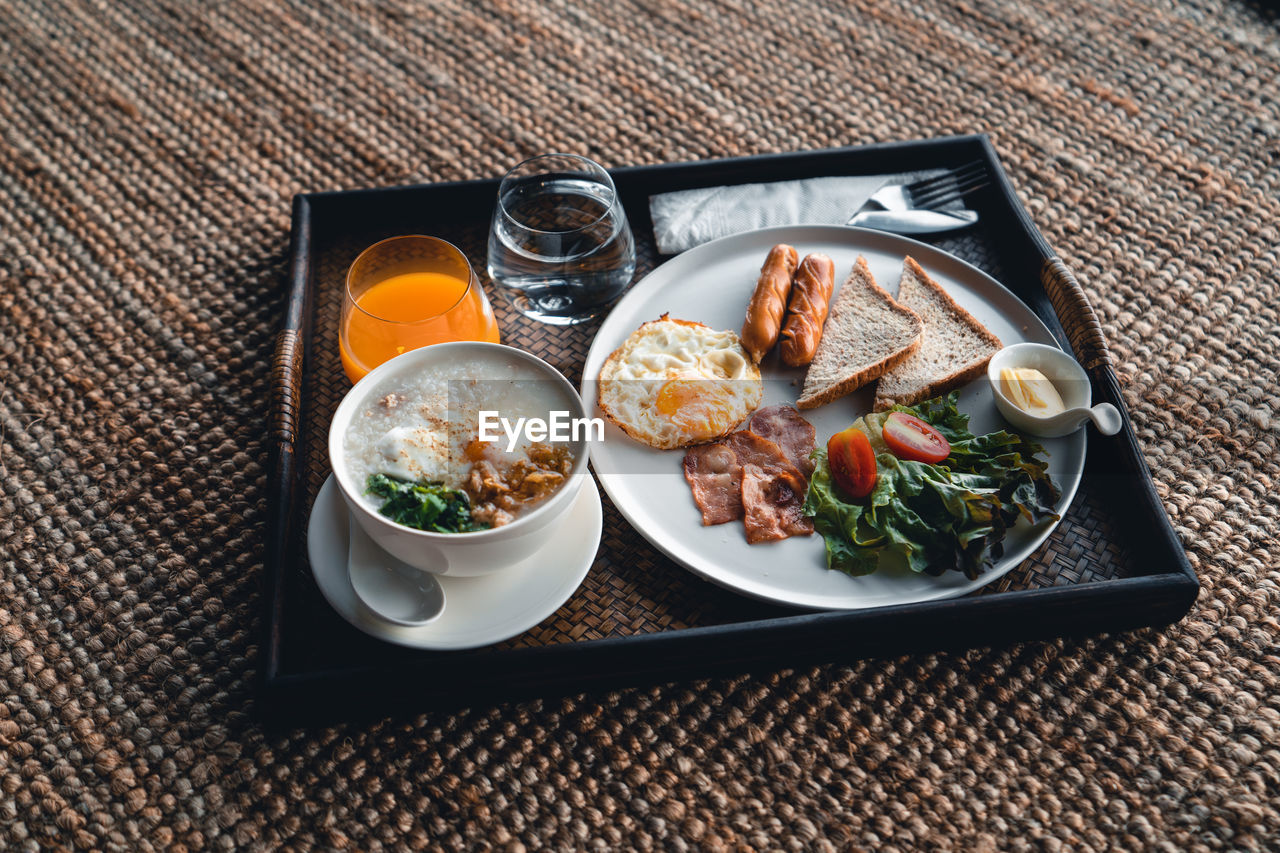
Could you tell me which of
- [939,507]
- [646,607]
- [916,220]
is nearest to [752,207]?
[916,220]

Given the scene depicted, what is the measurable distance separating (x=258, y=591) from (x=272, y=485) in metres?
0.20

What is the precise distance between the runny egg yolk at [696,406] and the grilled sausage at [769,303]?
0.48 ft

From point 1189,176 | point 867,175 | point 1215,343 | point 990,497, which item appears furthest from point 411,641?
point 1189,176

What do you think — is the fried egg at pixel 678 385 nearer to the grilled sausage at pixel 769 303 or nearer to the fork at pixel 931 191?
the grilled sausage at pixel 769 303

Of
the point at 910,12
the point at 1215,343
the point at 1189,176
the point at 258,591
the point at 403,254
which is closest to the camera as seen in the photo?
the point at 258,591

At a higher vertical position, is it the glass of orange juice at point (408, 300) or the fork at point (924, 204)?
the fork at point (924, 204)

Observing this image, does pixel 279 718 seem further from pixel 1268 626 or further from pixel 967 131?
pixel 967 131

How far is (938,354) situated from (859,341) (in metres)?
0.16

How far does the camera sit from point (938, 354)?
1.86 meters

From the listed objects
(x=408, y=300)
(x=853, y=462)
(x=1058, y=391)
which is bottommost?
(x=408, y=300)

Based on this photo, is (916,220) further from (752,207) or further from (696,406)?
(696,406)

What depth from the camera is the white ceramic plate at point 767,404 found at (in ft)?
5.09

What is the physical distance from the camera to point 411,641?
1441mm

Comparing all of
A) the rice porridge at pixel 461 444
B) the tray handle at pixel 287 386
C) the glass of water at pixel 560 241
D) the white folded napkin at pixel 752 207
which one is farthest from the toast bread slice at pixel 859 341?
the tray handle at pixel 287 386
